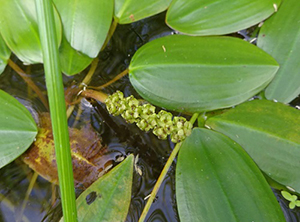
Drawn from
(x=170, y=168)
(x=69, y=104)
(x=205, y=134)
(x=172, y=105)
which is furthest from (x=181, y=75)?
(x=69, y=104)

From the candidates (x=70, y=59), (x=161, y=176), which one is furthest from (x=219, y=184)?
(x=70, y=59)

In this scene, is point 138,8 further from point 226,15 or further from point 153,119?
point 153,119

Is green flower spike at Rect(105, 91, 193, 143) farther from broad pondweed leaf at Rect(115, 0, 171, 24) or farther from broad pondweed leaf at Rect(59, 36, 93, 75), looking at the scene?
broad pondweed leaf at Rect(115, 0, 171, 24)

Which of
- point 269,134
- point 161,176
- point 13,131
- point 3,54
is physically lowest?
point 161,176

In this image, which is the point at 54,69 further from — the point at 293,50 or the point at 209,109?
the point at 293,50

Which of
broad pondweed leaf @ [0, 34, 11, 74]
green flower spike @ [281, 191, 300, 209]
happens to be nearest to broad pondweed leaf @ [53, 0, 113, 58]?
broad pondweed leaf @ [0, 34, 11, 74]

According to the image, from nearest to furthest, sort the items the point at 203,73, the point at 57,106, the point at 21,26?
the point at 57,106 → the point at 203,73 → the point at 21,26

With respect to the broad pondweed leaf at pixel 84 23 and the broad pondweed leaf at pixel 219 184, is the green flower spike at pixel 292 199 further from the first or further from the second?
the broad pondweed leaf at pixel 84 23
